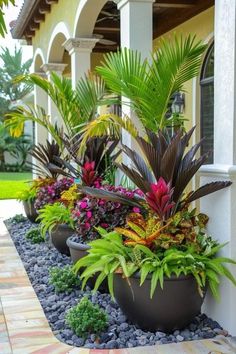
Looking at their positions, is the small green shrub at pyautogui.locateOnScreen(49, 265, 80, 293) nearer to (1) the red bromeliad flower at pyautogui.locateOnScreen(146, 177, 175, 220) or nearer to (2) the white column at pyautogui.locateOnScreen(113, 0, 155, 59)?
(1) the red bromeliad flower at pyautogui.locateOnScreen(146, 177, 175, 220)

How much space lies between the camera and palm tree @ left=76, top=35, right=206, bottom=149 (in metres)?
4.49

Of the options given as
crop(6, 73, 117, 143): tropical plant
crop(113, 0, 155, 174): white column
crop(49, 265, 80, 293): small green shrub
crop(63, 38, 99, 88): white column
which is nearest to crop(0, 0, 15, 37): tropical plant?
crop(49, 265, 80, 293): small green shrub

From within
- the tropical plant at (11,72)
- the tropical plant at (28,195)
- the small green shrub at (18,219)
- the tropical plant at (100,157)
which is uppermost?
the tropical plant at (11,72)

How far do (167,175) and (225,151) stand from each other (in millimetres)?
513

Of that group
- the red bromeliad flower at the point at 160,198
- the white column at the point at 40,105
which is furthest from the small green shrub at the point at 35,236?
the white column at the point at 40,105

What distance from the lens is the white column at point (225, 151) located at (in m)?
3.62

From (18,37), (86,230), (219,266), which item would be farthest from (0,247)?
(18,37)

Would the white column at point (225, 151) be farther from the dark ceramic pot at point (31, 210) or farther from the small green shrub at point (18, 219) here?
the small green shrub at point (18, 219)

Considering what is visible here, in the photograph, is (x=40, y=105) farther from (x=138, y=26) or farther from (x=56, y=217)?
(x=138, y=26)

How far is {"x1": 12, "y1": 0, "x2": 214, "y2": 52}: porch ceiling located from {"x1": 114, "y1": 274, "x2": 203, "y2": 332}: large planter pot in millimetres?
5446

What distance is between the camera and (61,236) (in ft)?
19.7

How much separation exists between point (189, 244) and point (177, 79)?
173 centimetres

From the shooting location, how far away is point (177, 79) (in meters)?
4.59

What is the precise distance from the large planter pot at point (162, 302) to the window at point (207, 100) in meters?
5.03
